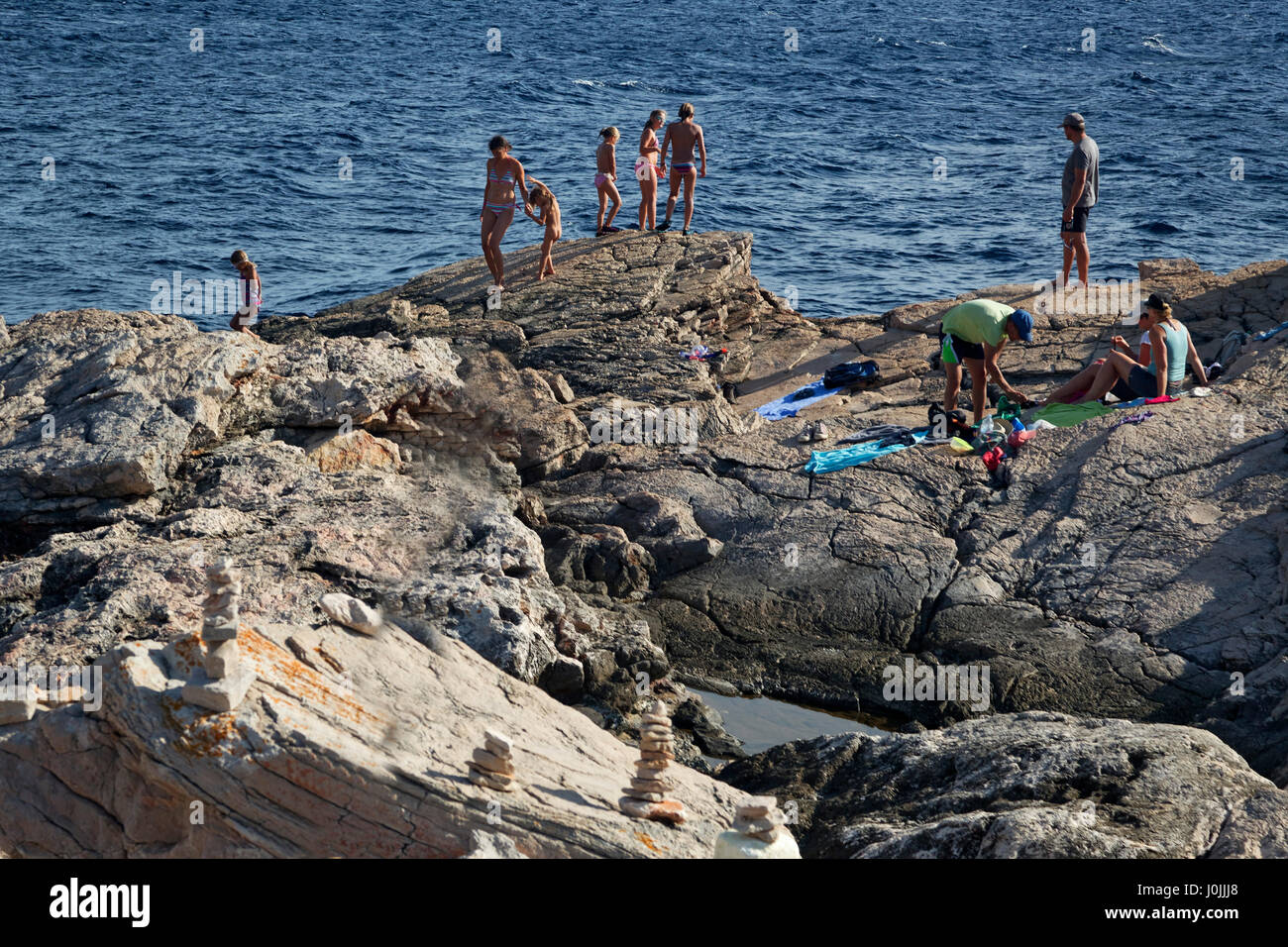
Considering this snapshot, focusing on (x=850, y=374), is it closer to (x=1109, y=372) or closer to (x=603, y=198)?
(x=1109, y=372)

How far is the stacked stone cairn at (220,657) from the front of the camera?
243 inches

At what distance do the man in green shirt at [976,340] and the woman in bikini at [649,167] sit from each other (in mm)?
6153

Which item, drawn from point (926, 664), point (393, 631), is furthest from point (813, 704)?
point (393, 631)

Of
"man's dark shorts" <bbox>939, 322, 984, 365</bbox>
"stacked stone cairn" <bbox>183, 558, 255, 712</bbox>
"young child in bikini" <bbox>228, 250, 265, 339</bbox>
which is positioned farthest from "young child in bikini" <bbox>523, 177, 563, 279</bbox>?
"stacked stone cairn" <bbox>183, 558, 255, 712</bbox>

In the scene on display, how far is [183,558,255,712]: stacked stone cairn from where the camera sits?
618 centimetres

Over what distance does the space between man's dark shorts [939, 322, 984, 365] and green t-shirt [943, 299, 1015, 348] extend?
0.13 feet

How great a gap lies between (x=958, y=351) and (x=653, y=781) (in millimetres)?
7018

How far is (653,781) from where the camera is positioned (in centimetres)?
651

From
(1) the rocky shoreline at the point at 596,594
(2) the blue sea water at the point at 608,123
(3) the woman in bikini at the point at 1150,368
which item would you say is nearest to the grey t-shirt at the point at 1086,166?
(1) the rocky shoreline at the point at 596,594

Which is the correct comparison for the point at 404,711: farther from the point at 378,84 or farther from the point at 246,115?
the point at 378,84

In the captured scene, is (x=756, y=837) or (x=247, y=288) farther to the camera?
(x=247, y=288)

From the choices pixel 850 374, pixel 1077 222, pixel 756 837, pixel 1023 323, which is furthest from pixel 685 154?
pixel 756 837

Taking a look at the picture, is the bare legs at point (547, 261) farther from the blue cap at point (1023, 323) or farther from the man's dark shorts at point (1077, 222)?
the blue cap at point (1023, 323)

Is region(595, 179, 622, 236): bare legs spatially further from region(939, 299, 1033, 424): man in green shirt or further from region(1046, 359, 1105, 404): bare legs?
region(1046, 359, 1105, 404): bare legs
